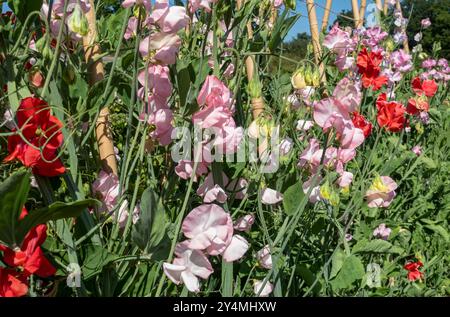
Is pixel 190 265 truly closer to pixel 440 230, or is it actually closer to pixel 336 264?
pixel 336 264

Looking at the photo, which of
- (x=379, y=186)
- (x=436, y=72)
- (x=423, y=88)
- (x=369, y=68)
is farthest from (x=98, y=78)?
(x=436, y=72)

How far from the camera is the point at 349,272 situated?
102cm

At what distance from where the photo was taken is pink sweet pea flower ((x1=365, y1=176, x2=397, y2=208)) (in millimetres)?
1052

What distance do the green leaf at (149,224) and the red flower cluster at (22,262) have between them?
11 centimetres

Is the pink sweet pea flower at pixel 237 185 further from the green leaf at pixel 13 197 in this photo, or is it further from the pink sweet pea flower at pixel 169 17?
the green leaf at pixel 13 197

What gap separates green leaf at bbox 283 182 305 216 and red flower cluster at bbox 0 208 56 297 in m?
0.35

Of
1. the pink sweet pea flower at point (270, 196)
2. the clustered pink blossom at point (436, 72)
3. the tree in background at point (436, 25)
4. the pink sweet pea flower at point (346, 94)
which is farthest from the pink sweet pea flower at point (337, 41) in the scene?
the tree in background at point (436, 25)

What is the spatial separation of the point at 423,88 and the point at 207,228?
117 cm

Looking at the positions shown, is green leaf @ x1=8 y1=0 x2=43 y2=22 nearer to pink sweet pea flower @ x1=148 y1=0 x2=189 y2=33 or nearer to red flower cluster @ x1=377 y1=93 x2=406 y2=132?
pink sweet pea flower @ x1=148 y1=0 x2=189 y2=33

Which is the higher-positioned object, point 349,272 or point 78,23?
point 78,23

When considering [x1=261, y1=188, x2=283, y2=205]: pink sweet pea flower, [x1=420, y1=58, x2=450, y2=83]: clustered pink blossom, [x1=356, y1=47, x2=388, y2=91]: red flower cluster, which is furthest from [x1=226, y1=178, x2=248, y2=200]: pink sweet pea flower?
→ [x1=420, y1=58, x2=450, y2=83]: clustered pink blossom

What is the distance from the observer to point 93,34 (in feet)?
2.73

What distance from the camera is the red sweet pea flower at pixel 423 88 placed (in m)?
1.56
